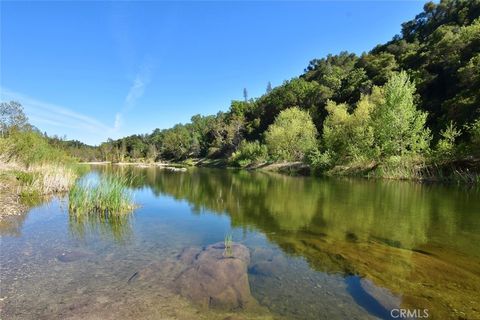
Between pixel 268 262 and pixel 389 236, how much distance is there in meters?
5.17

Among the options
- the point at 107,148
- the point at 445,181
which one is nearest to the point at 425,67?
the point at 445,181

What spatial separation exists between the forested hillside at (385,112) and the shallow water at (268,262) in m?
22.5

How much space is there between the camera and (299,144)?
60531 mm

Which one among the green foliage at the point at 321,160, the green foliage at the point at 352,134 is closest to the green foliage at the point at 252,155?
the green foliage at the point at 352,134

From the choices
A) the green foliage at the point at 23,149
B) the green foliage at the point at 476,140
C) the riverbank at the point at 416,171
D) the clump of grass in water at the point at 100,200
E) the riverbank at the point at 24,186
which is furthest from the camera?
the riverbank at the point at 416,171

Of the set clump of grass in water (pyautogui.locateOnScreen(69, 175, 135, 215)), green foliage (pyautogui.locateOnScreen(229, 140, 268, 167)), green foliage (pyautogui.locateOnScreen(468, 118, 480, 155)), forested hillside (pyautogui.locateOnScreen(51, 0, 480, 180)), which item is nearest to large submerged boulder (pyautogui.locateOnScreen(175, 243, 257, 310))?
clump of grass in water (pyautogui.locateOnScreen(69, 175, 135, 215))

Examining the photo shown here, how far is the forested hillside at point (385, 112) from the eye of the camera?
37562 millimetres

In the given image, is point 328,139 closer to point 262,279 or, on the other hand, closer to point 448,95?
point 448,95

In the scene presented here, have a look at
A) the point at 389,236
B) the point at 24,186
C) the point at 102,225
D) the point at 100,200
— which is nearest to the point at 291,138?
the point at 24,186

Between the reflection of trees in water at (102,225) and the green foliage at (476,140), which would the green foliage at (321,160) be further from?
the reflection of trees in water at (102,225)

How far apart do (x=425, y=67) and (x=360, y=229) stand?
64410 mm

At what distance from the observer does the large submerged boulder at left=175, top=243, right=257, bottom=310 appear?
6.72 meters

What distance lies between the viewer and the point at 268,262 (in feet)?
30.0

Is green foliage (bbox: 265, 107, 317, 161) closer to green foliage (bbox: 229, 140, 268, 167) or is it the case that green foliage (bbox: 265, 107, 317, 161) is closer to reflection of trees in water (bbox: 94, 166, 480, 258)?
green foliage (bbox: 229, 140, 268, 167)
